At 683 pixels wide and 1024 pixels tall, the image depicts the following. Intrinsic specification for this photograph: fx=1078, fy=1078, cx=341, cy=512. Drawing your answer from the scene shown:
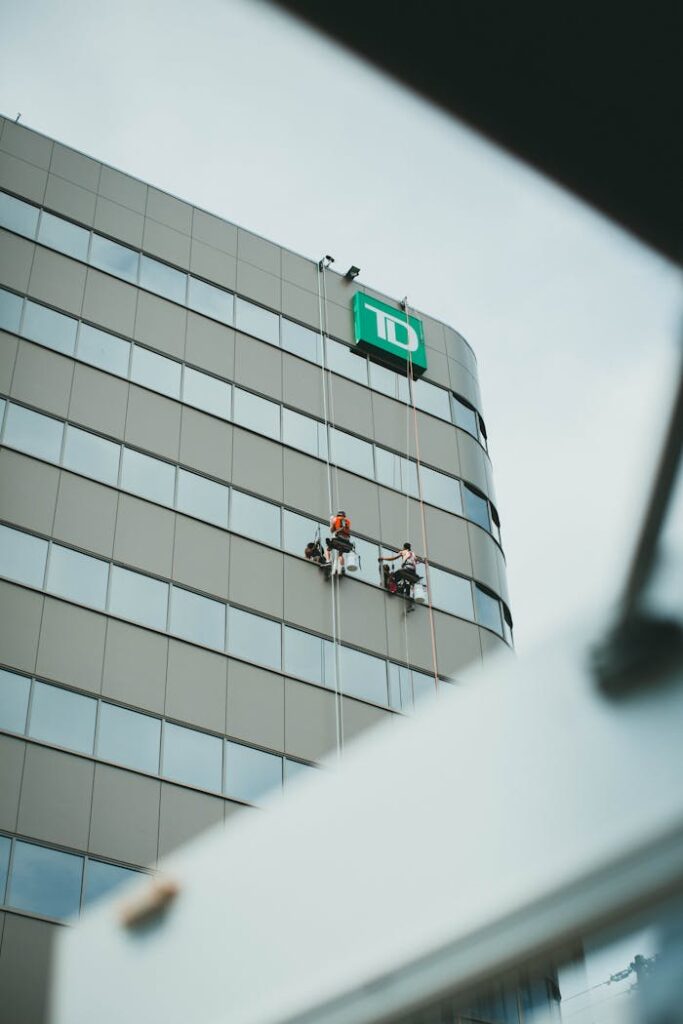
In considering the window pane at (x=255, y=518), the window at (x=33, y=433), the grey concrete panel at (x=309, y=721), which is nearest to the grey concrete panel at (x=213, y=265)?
the window pane at (x=255, y=518)

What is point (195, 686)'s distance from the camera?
19.4 m

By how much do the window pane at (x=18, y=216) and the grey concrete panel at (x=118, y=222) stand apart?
144cm

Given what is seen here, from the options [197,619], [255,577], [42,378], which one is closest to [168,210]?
[42,378]

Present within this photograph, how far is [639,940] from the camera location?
99.1 inches

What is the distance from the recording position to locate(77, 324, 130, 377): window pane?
71.5 ft

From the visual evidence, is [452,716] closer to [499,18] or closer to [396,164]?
[396,164]

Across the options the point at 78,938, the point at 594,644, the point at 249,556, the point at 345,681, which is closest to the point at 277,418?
the point at 249,556

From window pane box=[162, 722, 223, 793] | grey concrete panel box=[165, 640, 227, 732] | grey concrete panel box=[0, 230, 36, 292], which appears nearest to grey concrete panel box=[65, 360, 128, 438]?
grey concrete panel box=[0, 230, 36, 292]

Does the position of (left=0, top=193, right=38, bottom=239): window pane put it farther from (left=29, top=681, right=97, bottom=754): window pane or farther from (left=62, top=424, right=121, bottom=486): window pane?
(left=29, top=681, right=97, bottom=754): window pane

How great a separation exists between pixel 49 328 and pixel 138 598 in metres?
6.02

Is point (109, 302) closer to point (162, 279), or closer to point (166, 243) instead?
point (162, 279)

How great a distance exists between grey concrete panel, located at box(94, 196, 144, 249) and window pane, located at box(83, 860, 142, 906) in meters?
13.4

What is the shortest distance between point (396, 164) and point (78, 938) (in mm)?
3081

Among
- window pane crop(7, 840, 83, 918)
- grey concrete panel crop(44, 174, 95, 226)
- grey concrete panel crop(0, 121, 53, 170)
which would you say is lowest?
window pane crop(7, 840, 83, 918)
